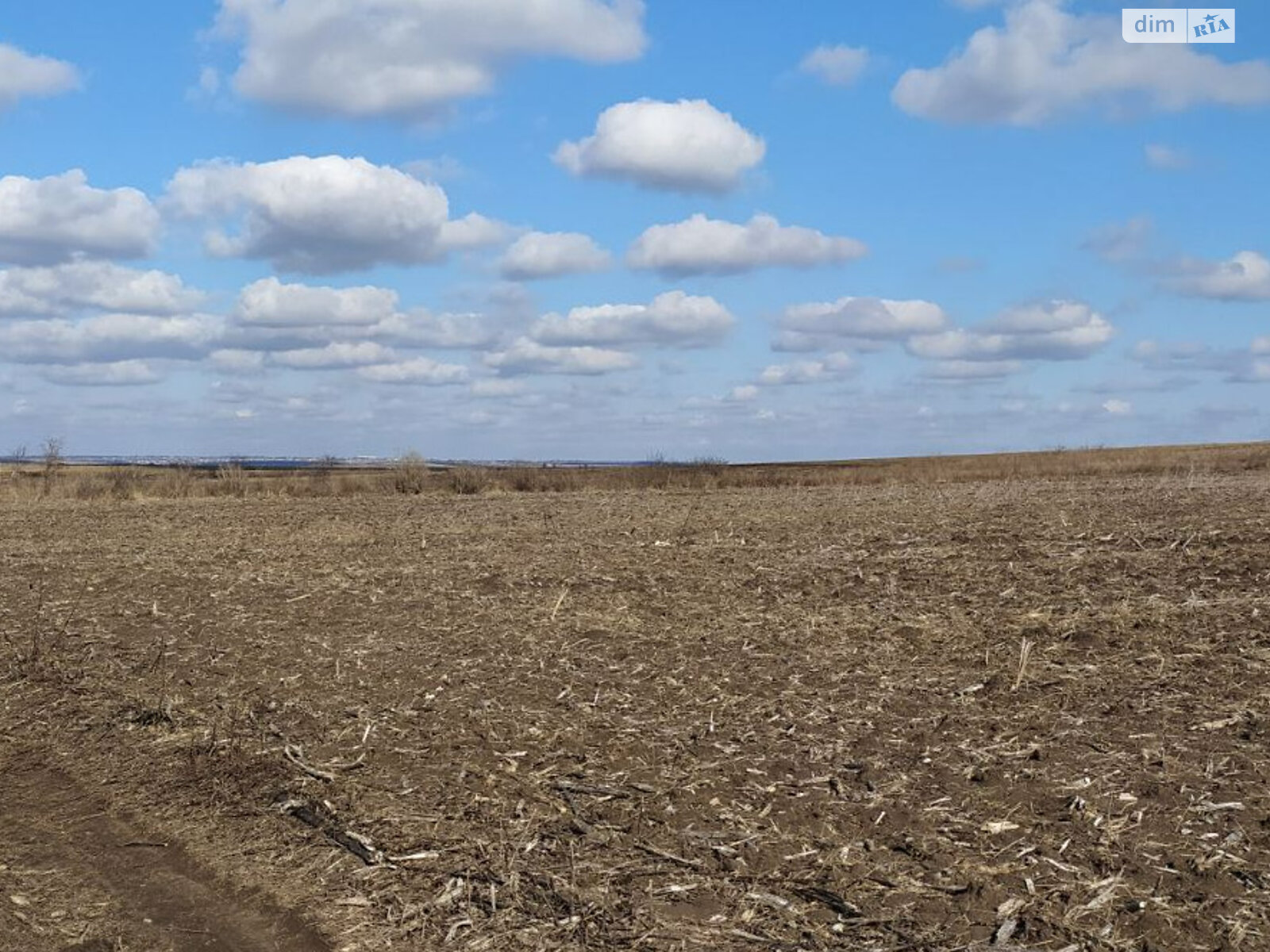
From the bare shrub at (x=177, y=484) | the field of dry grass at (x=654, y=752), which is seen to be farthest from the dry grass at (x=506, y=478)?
the field of dry grass at (x=654, y=752)

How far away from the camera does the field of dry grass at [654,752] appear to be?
566 cm

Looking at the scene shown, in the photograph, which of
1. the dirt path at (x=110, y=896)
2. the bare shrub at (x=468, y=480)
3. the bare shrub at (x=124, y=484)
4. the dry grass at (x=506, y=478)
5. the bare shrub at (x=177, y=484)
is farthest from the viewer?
the bare shrub at (x=468, y=480)

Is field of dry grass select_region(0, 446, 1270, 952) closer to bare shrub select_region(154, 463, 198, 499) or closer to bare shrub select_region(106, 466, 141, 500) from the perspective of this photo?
bare shrub select_region(106, 466, 141, 500)

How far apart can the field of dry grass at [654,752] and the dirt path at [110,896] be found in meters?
0.02

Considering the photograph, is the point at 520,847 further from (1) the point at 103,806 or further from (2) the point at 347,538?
(2) the point at 347,538

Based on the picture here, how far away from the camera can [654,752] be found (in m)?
7.92

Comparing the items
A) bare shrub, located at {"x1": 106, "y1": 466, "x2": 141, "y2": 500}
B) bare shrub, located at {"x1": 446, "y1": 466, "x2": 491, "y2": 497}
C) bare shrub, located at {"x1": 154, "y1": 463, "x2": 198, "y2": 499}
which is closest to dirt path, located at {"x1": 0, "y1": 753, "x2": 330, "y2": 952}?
bare shrub, located at {"x1": 106, "y1": 466, "x2": 141, "y2": 500}

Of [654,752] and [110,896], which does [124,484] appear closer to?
[654,752]

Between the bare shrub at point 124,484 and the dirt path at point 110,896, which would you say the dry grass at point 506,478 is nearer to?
the bare shrub at point 124,484

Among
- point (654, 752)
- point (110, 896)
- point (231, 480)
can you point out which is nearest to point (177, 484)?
point (231, 480)

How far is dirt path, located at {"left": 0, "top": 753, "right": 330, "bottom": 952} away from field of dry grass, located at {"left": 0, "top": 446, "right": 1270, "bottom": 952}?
0.02m

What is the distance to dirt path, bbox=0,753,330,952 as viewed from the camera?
5.62 metres

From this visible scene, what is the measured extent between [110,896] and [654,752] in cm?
346

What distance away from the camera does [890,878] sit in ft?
19.2
